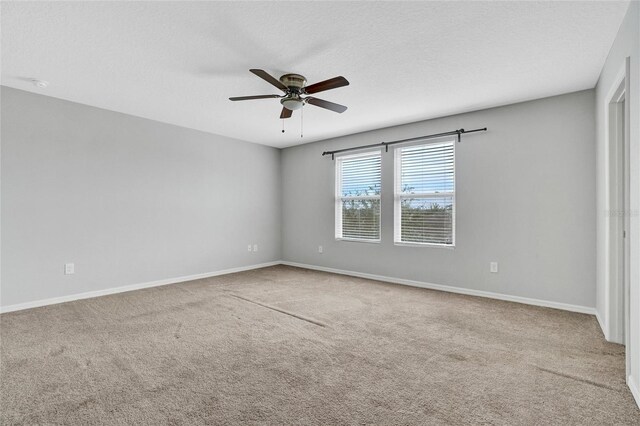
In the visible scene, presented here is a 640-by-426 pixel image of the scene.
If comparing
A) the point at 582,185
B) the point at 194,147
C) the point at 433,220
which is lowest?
the point at 433,220

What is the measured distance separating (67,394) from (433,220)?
436 centimetres

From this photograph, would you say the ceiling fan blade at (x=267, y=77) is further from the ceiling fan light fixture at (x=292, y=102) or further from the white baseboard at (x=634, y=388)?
the white baseboard at (x=634, y=388)

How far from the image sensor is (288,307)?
366 cm

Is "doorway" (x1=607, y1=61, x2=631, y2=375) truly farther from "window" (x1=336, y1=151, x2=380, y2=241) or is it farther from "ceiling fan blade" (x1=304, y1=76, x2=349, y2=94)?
"window" (x1=336, y1=151, x2=380, y2=241)

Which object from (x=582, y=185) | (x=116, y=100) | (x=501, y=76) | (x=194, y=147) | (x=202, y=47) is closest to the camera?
(x=202, y=47)

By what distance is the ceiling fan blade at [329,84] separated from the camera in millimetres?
2600

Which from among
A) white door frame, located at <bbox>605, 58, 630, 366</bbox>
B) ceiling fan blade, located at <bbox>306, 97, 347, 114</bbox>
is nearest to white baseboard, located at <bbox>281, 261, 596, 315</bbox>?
white door frame, located at <bbox>605, 58, 630, 366</bbox>

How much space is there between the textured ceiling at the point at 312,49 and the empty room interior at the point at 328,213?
0.08 feet

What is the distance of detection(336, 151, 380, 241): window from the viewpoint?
17.4 ft

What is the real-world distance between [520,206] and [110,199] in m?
5.42

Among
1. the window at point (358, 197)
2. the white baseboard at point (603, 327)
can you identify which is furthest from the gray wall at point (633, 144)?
the window at point (358, 197)

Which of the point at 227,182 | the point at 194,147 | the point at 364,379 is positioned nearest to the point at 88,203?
the point at 194,147

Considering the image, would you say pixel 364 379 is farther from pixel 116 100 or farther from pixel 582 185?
pixel 116 100

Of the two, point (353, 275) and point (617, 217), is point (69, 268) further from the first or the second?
point (617, 217)
